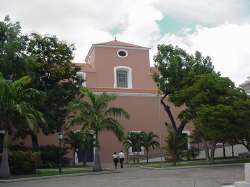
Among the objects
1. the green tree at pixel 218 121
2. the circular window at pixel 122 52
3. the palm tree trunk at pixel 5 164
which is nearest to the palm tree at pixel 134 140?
the circular window at pixel 122 52

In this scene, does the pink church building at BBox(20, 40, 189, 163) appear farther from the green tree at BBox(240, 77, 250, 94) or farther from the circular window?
the green tree at BBox(240, 77, 250, 94)

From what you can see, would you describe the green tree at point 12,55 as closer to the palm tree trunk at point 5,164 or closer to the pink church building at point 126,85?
the palm tree trunk at point 5,164

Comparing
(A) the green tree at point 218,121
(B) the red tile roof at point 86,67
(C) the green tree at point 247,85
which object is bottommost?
(A) the green tree at point 218,121

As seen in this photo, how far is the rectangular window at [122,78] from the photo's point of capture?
5050 cm

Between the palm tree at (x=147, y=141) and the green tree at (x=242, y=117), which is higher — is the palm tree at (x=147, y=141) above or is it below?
below

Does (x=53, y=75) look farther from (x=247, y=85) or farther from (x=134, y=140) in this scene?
(x=247, y=85)


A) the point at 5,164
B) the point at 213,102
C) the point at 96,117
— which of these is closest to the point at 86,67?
the point at 96,117

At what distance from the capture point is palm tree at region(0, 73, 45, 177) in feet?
93.9

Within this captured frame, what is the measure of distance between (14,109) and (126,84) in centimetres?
2264

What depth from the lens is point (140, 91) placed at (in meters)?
48.0

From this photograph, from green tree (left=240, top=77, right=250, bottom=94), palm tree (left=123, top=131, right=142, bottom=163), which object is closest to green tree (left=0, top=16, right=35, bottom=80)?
palm tree (left=123, top=131, right=142, bottom=163)

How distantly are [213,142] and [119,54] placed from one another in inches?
740

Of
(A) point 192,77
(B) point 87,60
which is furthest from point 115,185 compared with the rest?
(B) point 87,60

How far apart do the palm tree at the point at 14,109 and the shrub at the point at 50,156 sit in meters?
9.09
